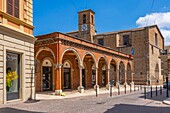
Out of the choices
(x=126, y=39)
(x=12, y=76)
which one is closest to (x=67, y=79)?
(x=12, y=76)

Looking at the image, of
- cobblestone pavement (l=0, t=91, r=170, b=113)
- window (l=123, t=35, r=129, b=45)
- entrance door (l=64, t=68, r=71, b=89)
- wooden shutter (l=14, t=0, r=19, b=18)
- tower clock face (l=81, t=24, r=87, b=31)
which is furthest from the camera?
tower clock face (l=81, t=24, r=87, b=31)

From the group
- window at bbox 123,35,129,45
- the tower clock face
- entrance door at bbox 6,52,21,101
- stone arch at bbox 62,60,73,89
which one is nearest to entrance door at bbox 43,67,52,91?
stone arch at bbox 62,60,73,89

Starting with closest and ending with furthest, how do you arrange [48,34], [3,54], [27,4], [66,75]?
[3,54], [27,4], [48,34], [66,75]

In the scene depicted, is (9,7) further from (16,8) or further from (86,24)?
(86,24)

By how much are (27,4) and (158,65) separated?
42.7 metres

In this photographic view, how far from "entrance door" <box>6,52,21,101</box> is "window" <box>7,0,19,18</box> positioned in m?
2.35

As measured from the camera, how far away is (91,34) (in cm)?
4994

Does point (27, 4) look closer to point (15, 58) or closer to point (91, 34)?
point (15, 58)

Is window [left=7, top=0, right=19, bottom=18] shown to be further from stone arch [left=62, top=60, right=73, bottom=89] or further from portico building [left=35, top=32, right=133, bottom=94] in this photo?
stone arch [left=62, top=60, right=73, bottom=89]

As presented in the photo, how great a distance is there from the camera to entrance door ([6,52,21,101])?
39.5 feet

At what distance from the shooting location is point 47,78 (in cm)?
2364

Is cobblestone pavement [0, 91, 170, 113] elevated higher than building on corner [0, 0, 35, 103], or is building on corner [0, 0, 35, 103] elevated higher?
building on corner [0, 0, 35, 103]

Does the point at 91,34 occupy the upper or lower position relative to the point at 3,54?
upper

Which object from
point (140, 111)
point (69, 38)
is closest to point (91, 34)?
point (69, 38)
